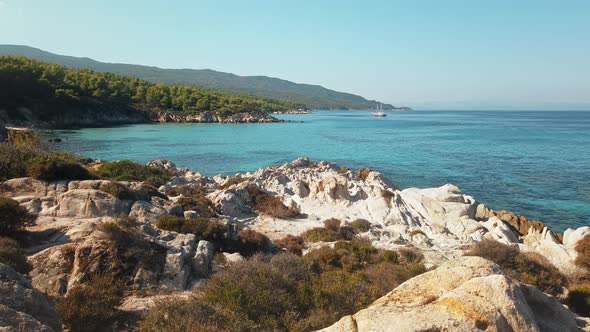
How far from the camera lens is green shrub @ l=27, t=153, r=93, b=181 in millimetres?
14516

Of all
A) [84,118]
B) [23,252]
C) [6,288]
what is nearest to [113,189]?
[23,252]

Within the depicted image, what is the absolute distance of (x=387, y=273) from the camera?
1010cm

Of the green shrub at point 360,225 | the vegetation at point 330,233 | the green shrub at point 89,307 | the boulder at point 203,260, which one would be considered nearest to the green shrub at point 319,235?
the vegetation at point 330,233

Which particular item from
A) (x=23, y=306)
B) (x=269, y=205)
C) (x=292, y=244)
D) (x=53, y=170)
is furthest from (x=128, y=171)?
(x=23, y=306)

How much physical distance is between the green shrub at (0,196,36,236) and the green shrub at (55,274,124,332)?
457 cm

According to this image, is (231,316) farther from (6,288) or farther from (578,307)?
(578,307)

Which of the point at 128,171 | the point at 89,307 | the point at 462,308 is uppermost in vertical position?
the point at 462,308

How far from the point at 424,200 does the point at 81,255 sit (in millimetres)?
17550

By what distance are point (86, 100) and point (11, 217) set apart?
92960 millimetres

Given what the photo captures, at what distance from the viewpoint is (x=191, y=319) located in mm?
5684

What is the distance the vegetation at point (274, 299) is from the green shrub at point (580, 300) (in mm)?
3807

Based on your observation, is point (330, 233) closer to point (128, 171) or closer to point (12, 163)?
point (12, 163)

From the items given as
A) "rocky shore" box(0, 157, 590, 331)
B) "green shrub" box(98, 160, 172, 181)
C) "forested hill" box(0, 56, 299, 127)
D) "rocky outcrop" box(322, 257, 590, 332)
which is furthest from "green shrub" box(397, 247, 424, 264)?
"forested hill" box(0, 56, 299, 127)

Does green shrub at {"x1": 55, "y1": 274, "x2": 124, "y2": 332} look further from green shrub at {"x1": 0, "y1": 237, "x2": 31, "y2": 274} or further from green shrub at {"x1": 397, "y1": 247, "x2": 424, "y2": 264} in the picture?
green shrub at {"x1": 397, "y1": 247, "x2": 424, "y2": 264}
